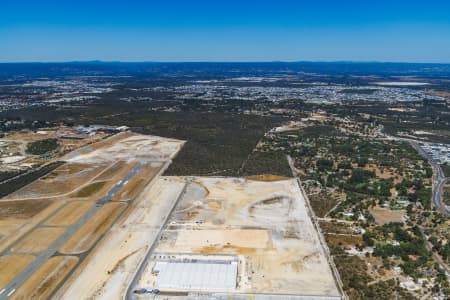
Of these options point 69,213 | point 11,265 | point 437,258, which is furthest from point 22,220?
point 437,258

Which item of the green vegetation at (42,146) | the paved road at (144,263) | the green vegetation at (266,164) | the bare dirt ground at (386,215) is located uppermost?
the green vegetation at (42,146)

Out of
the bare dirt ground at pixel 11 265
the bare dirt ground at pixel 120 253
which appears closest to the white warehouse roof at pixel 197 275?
the bare dirt ground at pixel 120 253

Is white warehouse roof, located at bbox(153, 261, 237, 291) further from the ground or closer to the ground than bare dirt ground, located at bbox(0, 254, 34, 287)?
further from the ground

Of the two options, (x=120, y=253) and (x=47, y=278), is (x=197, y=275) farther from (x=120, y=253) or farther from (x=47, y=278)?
(x=47, y=278)

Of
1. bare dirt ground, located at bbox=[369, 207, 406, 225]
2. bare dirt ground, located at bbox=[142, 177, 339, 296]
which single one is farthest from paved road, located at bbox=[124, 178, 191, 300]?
bare dirt ground, located at bbox=[369, 207, 406, 225]

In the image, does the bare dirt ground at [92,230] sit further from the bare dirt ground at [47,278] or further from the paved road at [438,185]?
the paved road at [438,185]

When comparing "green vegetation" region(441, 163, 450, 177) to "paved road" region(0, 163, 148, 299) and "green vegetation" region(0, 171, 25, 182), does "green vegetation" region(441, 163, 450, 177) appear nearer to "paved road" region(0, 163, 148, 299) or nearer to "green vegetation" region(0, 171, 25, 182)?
"paved road" region(0, 163, 148, 299)

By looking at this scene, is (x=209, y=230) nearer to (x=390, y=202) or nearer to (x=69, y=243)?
(x=69, y=243)

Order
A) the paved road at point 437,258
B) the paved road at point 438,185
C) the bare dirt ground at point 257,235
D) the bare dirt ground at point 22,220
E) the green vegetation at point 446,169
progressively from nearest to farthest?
1. the bare dirt ground at point 257,235
2. the paved road at point 437,258
3. the bare dirt ground at point 22,220
4. the paved road at point 438,185
5. the green vegetation at point 446,169
